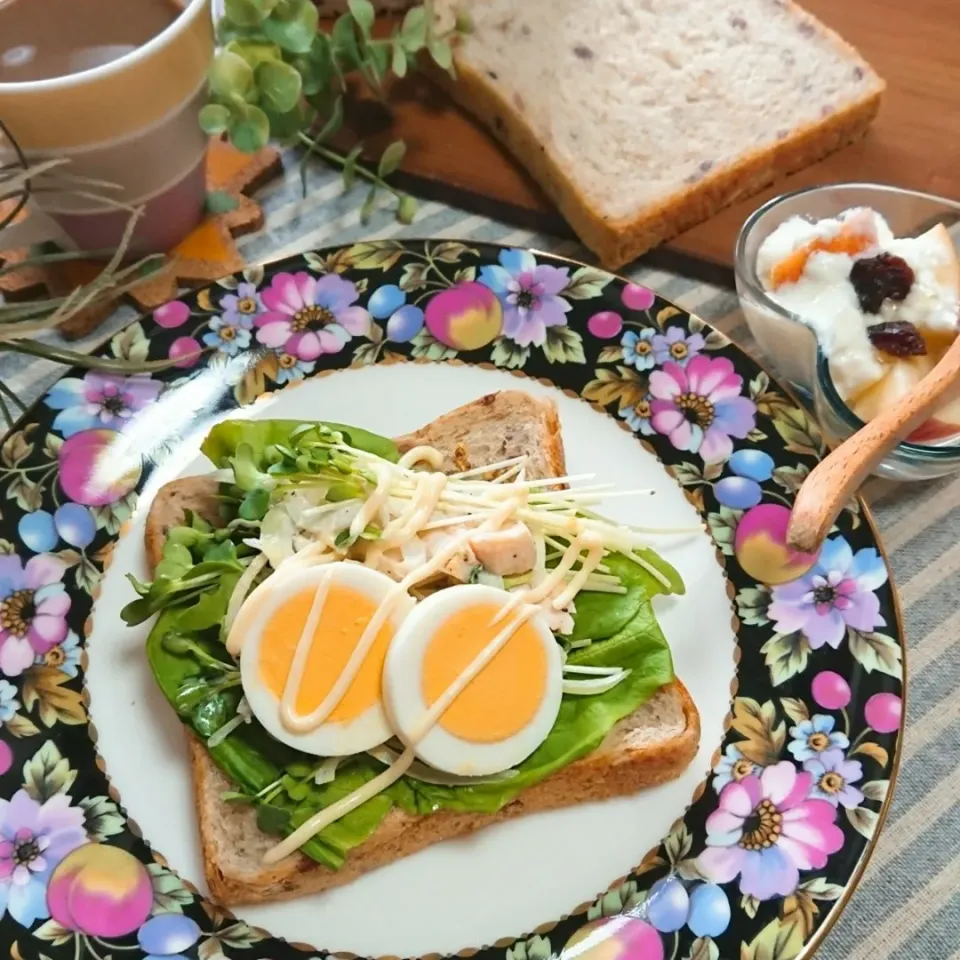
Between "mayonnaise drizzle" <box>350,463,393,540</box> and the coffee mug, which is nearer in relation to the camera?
"mayonnaise drizzle" <box>350,463,393,540</box>

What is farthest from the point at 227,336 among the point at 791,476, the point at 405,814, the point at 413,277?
the point at 791,476

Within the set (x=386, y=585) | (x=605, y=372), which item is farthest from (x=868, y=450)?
(x=386, y=585)

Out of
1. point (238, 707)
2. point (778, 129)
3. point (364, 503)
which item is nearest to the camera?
point (238, 707)

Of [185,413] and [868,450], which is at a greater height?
[868,450]

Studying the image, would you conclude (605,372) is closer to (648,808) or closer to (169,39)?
(648,808)

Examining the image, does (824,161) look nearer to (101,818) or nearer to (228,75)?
(228,75)

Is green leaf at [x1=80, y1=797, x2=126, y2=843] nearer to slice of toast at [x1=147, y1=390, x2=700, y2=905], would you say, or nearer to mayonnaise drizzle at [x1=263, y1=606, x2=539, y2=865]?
slice of toast at [x1=147, y1=390, x2=700, y2=905]

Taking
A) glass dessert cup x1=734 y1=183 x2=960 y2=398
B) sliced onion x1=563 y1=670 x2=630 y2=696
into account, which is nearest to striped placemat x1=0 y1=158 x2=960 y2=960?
glass dessert cup x1=734 y1=183 x2=960 y2=398
